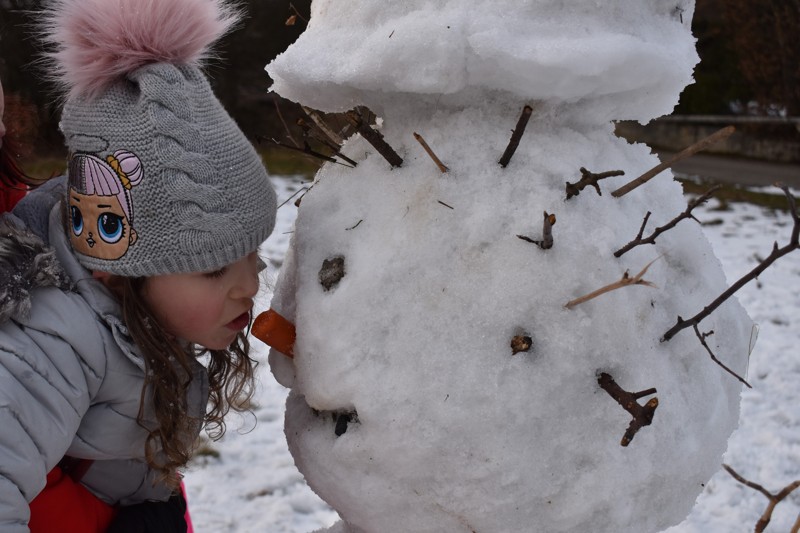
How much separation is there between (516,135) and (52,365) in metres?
0.84

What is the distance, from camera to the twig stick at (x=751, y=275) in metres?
1.13

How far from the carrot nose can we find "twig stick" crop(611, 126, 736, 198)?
2.07ft

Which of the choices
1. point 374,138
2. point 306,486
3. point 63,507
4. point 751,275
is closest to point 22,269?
point 63,507

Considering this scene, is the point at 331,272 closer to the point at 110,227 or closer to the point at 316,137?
the point at 316,137

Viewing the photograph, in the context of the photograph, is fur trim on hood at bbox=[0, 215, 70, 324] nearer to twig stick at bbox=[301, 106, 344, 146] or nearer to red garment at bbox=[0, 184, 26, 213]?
red garment at bbox=[0, 184, 26, 213]

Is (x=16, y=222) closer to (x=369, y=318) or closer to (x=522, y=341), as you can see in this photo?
(x=369, y=318)

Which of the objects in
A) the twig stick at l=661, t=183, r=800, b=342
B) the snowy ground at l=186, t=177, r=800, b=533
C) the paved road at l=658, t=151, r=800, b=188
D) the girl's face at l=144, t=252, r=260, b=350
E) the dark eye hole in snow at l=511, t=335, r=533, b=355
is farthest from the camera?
the paved road at l=658, t=151, r=800, b=188

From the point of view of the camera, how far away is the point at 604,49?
1.26 m

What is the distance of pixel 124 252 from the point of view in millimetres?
1402

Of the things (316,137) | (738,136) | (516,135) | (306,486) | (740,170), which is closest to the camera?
(516,135)

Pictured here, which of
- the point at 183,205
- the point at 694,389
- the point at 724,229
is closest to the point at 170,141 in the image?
the point at 183,205

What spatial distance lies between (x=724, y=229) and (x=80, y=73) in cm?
614

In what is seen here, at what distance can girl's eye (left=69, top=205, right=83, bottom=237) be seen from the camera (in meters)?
1.45

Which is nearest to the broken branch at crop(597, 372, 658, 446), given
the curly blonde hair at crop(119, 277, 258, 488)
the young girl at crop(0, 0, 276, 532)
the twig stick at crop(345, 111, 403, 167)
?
the twig stick at crop(345, 111, 403, 167)
